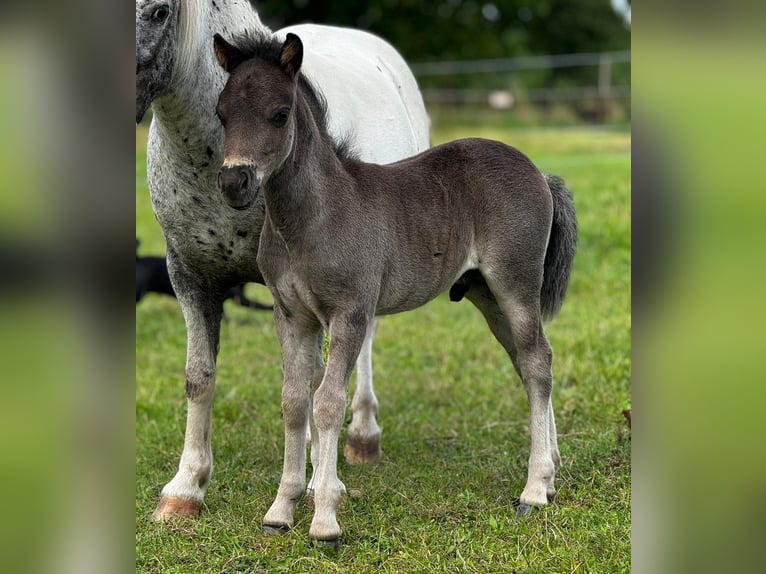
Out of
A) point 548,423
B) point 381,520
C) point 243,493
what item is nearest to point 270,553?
point 381,520

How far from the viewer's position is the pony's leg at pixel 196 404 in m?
3.88

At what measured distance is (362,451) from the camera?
188 inches

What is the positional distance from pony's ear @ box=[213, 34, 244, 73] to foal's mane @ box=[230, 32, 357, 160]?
22 millimetres

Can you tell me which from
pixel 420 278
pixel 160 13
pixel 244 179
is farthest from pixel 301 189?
pixel 160 13

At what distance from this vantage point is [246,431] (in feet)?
17.0

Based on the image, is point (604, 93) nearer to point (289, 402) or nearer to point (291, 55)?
point (289, 402)

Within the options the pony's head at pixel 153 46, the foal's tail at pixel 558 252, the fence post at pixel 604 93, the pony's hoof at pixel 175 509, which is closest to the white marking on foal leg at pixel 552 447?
the foal's tail at pixel 558 252

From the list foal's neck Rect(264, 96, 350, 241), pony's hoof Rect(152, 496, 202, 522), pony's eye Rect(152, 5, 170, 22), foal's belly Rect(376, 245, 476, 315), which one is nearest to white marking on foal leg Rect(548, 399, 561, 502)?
foal's belly Rect(376, 245, 476, 315)

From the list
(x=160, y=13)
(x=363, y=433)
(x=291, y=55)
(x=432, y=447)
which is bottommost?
(x=432, y=447)

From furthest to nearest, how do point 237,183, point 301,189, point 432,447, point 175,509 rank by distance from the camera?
point 432,447, point 175,509, point 301,189, point 237,183

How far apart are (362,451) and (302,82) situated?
2.05 metres
